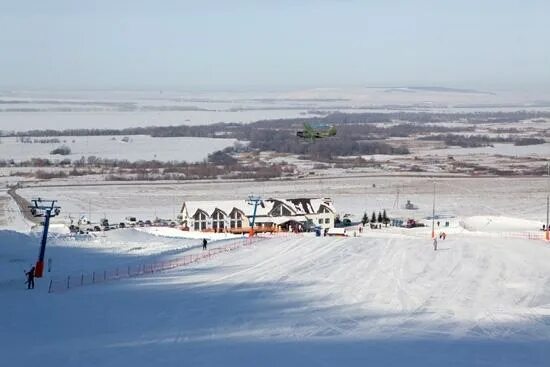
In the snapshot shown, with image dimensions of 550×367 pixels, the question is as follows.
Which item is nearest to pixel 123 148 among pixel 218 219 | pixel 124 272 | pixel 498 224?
pixel 218 219

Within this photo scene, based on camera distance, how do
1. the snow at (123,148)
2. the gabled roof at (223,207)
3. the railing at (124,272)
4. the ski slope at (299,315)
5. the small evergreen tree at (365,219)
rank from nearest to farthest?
1. the ski slope at (299,315)
2. the railing at (124,272)
3. the gabled roof at (223,207)
4. the small evergreen tree at (365,219)
5. the snow at (123,148)

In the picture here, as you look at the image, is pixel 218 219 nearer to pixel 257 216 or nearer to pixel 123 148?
pixel 257 216

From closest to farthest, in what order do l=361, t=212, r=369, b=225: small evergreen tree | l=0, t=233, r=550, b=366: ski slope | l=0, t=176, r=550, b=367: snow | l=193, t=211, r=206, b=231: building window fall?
1. l=0, t=233, r=550, b=366: ski slope
2. l=0, t=176, r=550, b=367: snow
3. l=193, t=211, r=206, b=231: building window
4. l=361, t=212, r=369, b=225: small evergreen tree

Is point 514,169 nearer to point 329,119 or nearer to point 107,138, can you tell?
point 107,138

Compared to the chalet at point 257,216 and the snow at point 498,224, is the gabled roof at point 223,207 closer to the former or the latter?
the chalet at point 257,216

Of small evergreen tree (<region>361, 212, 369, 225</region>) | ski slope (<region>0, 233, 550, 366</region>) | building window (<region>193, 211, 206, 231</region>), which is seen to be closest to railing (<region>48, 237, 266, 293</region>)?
ski slope (<region>0, 233, 550, 366</region>)

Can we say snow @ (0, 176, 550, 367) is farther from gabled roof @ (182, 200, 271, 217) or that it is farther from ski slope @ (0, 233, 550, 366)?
gabled roof @ (182, 200, 271, 217)

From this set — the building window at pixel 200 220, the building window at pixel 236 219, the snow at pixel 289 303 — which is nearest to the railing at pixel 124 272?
the snow at pixel 289 303
